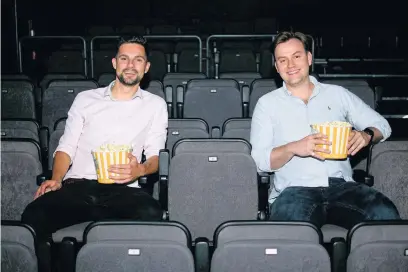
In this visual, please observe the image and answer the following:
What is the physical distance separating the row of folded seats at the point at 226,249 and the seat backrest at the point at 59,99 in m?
2.17

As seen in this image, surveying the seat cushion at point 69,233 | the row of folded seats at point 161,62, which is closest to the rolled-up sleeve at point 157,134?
the seat cushion at point 69,233

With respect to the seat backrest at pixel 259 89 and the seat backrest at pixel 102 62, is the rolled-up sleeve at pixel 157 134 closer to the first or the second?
the seat backrest at pixel 259 89

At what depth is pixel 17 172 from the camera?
2955mm

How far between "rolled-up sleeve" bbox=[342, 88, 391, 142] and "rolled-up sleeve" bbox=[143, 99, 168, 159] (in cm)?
98

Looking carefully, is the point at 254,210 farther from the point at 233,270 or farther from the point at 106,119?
the point at 106,119

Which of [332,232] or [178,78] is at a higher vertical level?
[178,78]

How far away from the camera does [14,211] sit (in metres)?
2.97

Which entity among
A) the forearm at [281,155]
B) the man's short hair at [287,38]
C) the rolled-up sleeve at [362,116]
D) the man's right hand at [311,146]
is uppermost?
the man's short hair at [287,38]

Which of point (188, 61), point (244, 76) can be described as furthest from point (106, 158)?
point (188, 61)

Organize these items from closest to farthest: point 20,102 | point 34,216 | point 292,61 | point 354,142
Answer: point 34,216
point 354,142
point 292,61
point 20,102

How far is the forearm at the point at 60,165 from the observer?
2.87 meters

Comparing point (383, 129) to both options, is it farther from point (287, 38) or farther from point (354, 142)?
point (287, 38)

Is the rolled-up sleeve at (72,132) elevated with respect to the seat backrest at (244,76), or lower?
lower

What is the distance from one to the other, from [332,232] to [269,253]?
0.65m
